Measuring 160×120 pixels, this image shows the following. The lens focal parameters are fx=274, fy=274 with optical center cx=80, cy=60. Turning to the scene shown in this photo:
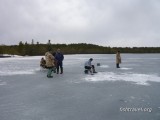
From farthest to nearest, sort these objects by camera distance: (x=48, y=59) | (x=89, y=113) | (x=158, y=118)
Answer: (x=48, y=59), (x=89, y=113), (x=158, y=118)

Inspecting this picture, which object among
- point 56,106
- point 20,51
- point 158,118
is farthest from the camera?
point 20,51

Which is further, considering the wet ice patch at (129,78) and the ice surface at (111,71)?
the ice surface at (111,71)

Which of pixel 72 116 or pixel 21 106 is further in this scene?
pixel 21 106

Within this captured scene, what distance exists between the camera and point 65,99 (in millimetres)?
9258

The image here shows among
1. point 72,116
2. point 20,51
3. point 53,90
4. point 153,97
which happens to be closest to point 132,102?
point 153,97

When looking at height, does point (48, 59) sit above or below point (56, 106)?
above

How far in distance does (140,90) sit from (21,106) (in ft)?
16.8

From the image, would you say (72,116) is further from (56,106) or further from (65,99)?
(65,99)

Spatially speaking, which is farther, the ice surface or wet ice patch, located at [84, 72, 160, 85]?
the ice surface

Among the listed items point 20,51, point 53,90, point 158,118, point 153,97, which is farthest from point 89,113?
point 20,51

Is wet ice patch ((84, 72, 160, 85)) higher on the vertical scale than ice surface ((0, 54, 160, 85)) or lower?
higher

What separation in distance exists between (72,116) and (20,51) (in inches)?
4277

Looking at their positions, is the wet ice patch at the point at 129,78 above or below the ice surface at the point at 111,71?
above

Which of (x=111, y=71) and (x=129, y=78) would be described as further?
Result: (x=111, y=71)
